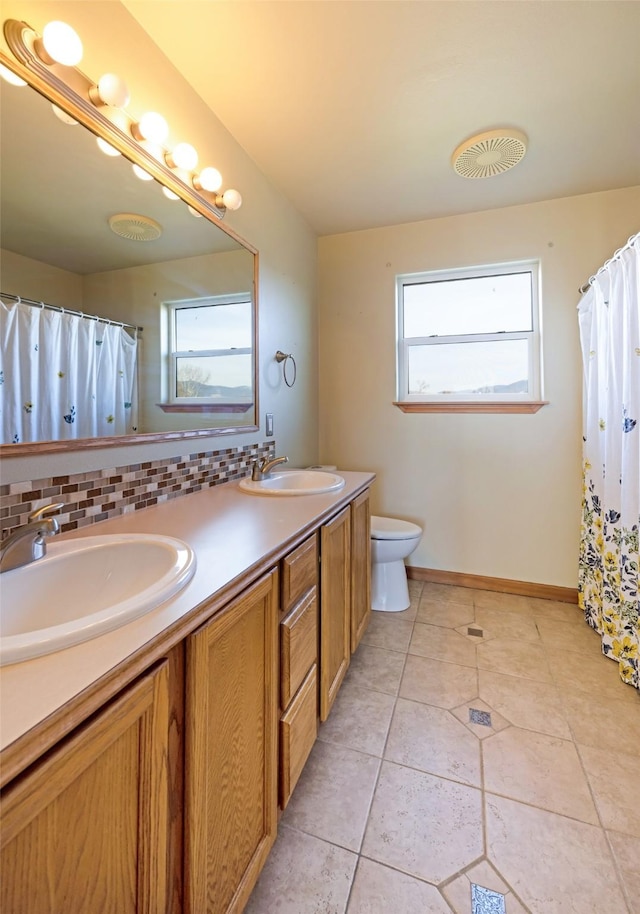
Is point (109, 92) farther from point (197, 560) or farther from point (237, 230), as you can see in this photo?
point (197, 560)

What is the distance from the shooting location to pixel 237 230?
5.73ft

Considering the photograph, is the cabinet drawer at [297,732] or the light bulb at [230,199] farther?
the light bulb at [230,199]

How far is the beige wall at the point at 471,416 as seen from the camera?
2240 mm

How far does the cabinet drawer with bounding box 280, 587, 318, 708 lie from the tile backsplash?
603 mm

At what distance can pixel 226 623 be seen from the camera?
0.72 metres

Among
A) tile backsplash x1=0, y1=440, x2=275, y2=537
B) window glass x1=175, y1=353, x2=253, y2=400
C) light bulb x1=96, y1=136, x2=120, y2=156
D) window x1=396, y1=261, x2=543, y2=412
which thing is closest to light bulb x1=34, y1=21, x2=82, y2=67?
light bulb x1=96, y1=136, x2=120, y2=156

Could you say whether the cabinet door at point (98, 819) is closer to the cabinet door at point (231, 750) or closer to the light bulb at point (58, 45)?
the cabinet door at point (231, 750)

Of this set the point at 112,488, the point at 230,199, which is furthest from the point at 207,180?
the point at 112,488

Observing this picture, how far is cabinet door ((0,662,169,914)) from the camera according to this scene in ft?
1.28

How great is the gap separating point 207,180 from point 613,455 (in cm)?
209

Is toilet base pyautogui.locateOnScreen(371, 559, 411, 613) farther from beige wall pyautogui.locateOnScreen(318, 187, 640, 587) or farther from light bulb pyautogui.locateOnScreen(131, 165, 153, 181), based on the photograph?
light bulb pyautogui.locateOnScreen(131, 165, 153, 181)

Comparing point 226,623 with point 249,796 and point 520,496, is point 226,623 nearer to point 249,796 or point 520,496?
point 249,796

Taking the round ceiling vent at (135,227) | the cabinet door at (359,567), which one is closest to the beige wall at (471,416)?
the cabinet door at (359,567)

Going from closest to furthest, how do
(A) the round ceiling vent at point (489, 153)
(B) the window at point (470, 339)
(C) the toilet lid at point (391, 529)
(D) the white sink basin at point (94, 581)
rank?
1. (D) the white sink basin at point (94, 581)
2. (A) the round ceiling vent at point (489, 153)
3. (C) the toilet lid at point (391, 529)
4. (B) the window at point (470, 339)
